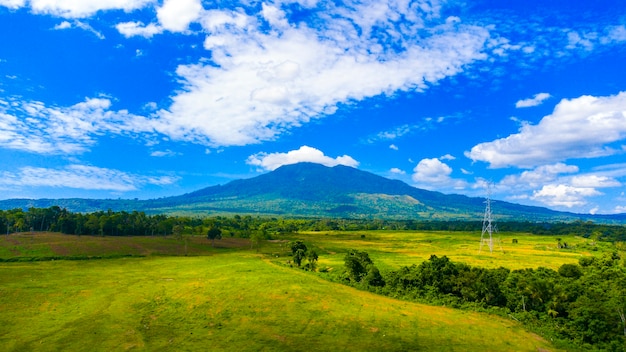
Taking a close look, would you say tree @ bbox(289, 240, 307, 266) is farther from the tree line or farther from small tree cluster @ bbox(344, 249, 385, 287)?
the tree line

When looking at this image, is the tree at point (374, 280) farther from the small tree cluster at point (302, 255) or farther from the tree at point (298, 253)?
the tree at point (298, 253)

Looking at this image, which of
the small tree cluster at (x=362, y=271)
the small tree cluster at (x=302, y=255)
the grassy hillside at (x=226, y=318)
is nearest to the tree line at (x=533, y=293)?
the small tree cluster at (x=362, y=271)

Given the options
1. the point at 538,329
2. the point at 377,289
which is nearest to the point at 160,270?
the point at 377,289

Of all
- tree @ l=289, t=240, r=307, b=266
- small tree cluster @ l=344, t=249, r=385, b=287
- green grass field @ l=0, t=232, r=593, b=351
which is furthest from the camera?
tree @ l=289, t=240, r=307, b=266

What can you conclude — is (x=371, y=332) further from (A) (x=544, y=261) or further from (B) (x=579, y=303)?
(A) (x=544, y=261)

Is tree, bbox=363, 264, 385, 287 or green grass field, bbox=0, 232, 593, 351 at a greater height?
tree, bbox=363, 264, 385, 287

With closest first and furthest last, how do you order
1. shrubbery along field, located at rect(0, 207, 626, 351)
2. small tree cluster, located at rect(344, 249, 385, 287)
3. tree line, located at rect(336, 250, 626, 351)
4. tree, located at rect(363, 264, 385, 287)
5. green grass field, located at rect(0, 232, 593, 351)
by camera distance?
green grass field, located at rect(0, 232, 593, 351), shrubbery along field, located at rect(0, 207, 626, 351), tree line, located at rect(336, 250, 626, 351), tree, located at rect(363, 264, 385, 287), small tree cluster, located at rect(344, 249, 385, 287)

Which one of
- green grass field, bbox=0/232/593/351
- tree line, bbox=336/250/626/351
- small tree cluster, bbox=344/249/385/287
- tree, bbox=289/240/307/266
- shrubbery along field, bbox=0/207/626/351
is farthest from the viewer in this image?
tree, bbox=289/240/307/266

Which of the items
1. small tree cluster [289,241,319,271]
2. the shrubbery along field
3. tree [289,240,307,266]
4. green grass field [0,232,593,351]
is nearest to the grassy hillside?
green grass field [0,232,593,351]

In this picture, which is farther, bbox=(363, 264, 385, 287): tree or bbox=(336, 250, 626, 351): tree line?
bbox=(363, 264, 385, 287): tree

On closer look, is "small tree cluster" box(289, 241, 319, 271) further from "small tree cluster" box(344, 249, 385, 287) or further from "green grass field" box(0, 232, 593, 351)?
"small tree cluster" box(344, 249, 385, 287)

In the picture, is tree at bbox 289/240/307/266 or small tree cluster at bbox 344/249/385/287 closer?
small tree cluster at bbox 344/249/385/287

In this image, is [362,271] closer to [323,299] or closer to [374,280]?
[374,280]

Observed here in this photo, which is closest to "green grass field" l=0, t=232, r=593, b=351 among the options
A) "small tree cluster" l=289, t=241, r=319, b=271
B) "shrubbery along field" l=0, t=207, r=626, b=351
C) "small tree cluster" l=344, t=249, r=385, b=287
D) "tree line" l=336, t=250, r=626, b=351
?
"shrubbery along field" l=0, t=207, r=626, b=351
